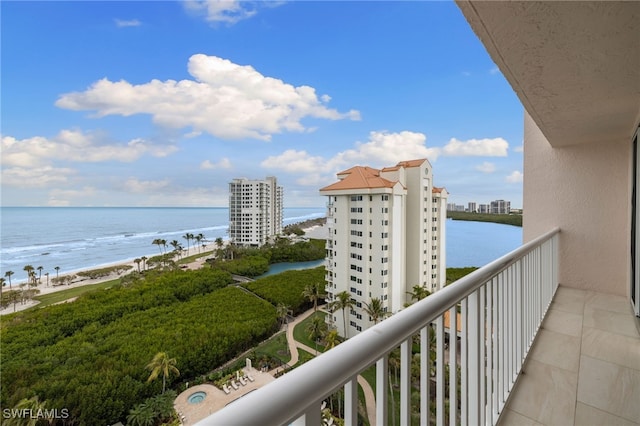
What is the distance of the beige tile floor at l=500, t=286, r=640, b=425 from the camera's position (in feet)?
4.27

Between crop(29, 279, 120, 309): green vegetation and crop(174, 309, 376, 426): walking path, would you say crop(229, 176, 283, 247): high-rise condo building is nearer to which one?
crop(29, 279, 120, 309): green vegetation

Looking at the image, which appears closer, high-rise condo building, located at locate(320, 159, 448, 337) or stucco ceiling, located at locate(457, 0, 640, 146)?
stucco ceiling, located at locate(457, 0, 640, 146)

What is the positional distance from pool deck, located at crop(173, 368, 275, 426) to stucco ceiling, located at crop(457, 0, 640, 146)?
11.7 metres

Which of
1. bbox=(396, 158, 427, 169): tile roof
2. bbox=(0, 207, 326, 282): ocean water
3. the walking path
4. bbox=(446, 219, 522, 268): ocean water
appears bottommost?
the walking path

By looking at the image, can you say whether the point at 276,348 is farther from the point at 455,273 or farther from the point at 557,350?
the point at 455,273

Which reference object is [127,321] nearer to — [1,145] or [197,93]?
[1,145]

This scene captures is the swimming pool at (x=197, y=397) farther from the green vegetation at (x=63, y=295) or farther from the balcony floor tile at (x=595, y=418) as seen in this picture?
the green vegetation at (x=63, y=295)

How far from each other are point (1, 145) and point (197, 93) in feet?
60.7

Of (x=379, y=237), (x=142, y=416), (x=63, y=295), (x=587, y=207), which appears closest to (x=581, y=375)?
(x=587, y=207)

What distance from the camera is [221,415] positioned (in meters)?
0.27

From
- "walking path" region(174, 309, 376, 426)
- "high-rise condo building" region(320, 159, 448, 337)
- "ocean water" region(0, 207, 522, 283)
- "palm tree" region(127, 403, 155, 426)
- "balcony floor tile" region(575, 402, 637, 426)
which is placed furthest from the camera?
"ocean water" region(0, 207, 522, 283)

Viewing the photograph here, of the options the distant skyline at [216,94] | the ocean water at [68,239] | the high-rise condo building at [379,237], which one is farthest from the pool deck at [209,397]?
the ocean water at [68,239]

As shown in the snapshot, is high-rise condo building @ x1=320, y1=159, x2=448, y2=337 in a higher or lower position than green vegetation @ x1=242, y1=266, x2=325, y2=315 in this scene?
higher

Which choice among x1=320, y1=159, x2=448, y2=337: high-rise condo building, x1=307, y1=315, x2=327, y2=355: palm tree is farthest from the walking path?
x1=320, y1=159, x2=448, y2=337: high-rise condo building
